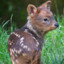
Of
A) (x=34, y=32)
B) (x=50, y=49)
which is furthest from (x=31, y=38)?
(x=50, y=49)

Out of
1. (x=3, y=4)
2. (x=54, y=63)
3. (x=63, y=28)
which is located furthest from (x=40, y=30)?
(x=3, y=4)

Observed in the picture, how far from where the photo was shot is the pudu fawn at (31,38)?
22.0 feet

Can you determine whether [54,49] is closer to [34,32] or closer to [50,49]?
[50,49]

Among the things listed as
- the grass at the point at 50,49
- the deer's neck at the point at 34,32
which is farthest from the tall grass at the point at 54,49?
the deer's neck at the point at 34,32

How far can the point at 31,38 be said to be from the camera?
6.92 meters

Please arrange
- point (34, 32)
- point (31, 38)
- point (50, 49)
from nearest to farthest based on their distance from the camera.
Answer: point (31, 38) < point (34, 32) < point (50, 49)

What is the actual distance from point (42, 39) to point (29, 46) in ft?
2.63

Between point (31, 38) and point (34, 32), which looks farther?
point (34, 32)

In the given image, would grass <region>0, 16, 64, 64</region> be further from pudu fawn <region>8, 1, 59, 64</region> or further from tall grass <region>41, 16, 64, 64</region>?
pudu fawn <region>8, 1, 59, 64</region>

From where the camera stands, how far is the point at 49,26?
24.2 feet

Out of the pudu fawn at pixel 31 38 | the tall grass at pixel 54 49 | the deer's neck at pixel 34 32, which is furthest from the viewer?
the tall grass at pixel 54 49

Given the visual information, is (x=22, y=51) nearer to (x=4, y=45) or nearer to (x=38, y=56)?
(x=38, y=56)

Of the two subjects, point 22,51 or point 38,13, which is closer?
point 22,51

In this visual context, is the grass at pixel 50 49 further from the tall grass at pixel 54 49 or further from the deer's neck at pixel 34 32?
the deer's neck at pixel 34 32
